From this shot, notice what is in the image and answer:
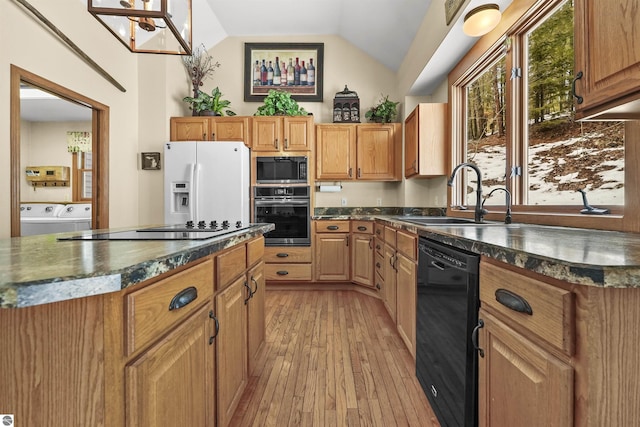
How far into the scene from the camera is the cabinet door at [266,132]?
376 cm

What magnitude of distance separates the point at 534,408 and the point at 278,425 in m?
1.11

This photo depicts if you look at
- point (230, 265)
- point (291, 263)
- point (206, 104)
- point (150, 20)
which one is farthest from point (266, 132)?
point (230, 265)

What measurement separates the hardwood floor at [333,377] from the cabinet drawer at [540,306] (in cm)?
91

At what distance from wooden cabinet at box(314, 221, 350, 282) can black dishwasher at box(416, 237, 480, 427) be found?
6.75 feet

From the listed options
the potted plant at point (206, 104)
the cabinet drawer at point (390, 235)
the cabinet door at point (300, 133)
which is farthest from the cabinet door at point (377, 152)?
the potted plant at point (206, 104)

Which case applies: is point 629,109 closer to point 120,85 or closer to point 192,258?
point 192,258

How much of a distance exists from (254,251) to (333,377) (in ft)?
2.93

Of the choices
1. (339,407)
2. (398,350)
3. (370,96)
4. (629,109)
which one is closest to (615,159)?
(629,109)

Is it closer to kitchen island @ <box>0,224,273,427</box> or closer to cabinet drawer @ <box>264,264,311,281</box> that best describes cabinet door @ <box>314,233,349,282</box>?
cabinet drawer @ <box>264,264,311,281</box>

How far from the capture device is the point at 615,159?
4.72 feet

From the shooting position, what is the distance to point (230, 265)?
1299 mm

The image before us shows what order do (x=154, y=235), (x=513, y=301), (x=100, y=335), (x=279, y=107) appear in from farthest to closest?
(x=279, y=107) < (x=154, y=235) < (x=513, y=301) < (x=100, y=335)

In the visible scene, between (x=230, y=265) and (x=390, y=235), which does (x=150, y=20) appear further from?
(x=390, y=235)

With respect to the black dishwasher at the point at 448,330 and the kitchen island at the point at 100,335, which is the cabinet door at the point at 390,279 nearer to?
the black dishwasher at the point at 448,330
